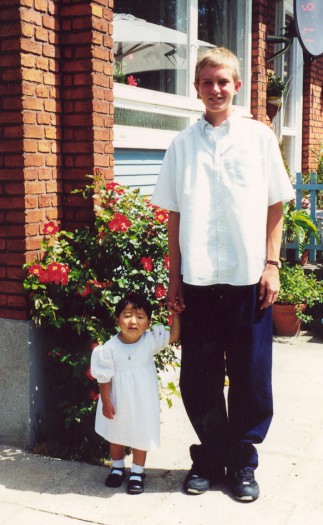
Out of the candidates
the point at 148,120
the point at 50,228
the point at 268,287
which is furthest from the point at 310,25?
the point at 268,287

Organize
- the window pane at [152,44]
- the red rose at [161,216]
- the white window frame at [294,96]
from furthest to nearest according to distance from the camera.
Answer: the white window frame at [294,96], the window pane at [152,44], the red rose at [161,216]

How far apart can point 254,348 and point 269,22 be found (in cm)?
525

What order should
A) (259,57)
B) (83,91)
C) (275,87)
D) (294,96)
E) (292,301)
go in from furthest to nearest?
(294,96) < (275,87) < (259,57) < (292,301) < (83,91)

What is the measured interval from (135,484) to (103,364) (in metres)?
0.57

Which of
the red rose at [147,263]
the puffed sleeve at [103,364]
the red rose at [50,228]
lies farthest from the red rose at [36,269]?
the puffed sleeve at [103,364]

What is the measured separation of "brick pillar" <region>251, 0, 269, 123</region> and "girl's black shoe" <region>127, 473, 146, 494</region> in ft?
15.2

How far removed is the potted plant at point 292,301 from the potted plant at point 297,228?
1.55ft

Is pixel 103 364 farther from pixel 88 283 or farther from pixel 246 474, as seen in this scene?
pixel 246 474

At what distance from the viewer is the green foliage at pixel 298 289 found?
19.5ft

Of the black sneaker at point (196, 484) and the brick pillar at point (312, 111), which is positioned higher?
the brick pillar at point (312, 111)

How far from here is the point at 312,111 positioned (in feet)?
30.1

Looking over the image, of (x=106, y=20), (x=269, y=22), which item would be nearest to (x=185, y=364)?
(x=106, y=20)

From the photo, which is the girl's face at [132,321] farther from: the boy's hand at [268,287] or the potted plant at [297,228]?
the potted plant at [297,228]

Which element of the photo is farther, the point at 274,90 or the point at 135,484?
the point at 274,90
